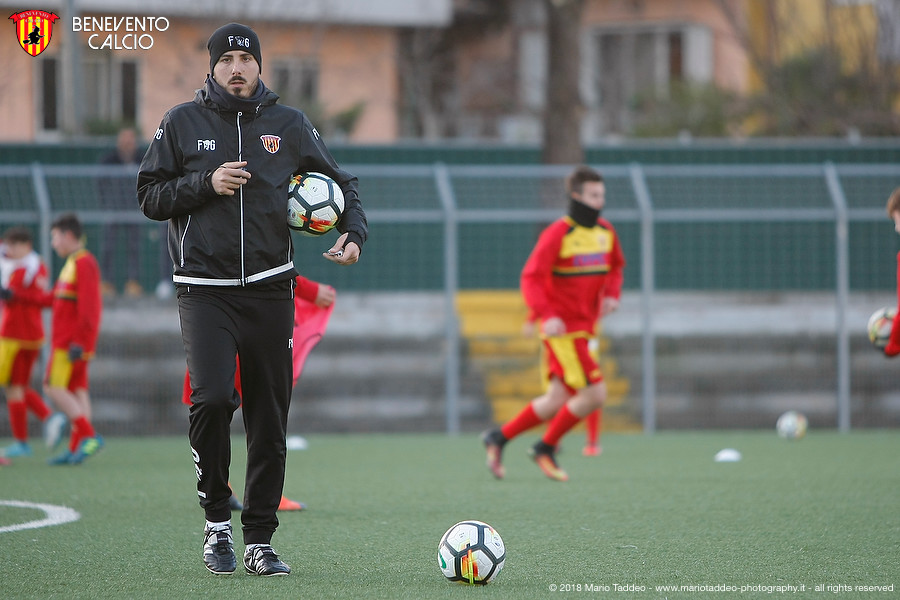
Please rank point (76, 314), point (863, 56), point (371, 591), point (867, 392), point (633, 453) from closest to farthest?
1. point (371, 591)
2. point (76, 314)
3. point (633, 453)
4. point (867, 392)
5. point (863, 56)

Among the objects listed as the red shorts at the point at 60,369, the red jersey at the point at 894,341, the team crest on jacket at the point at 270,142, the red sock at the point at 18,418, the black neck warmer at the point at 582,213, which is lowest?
the red sock at the point at 18,418

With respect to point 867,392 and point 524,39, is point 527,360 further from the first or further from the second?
point 524,39

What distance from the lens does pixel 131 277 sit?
1416 centimetres

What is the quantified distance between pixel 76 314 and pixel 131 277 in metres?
3.68

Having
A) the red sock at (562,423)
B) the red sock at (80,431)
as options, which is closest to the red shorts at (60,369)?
the red sock at (80,431)

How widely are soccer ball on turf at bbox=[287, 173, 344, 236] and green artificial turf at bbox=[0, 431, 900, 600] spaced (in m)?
1.46

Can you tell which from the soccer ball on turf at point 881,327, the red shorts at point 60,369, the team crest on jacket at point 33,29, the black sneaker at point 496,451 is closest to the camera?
the soccer ball on turf at point 881,327

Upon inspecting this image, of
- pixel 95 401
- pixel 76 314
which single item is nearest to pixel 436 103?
pixel 95 401

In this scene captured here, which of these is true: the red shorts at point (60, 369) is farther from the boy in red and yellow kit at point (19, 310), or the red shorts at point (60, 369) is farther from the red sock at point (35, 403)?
the red sock at point (35, 403)

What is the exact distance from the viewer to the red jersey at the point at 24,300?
1111 cm

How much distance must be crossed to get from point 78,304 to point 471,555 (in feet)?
19.5

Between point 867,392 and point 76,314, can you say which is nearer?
point 76,314

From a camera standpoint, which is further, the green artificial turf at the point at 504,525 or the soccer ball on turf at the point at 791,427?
the soccer ball on turf at the point at 791,427

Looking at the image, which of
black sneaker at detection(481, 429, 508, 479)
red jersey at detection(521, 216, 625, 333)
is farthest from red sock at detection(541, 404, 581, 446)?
red jersey at detection(521, 216, 625, 333)
